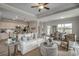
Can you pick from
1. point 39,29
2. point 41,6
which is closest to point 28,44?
point 39,29

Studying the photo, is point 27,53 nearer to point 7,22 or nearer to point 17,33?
point 17,33

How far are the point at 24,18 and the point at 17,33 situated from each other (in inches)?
15.8

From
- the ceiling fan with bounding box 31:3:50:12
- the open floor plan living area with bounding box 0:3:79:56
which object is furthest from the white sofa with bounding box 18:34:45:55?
the ceiling fan with bounding box 31:3:50:12

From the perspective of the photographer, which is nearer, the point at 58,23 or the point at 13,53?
the point at 13,53

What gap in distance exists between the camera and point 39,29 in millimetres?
2234

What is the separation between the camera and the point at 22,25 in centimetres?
214

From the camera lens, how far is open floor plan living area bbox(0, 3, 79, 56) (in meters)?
2.05

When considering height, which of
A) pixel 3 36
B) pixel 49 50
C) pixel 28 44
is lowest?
pixel 49 50

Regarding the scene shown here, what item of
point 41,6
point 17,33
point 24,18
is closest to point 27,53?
point 17,33

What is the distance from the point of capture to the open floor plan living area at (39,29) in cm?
205

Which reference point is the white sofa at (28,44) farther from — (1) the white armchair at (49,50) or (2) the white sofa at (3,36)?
(2) the white sofa at (3,36)

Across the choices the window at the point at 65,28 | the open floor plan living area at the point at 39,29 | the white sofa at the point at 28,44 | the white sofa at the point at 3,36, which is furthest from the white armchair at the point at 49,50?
the white sofa at the point at 3,36

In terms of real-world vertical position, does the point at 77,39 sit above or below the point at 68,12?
below

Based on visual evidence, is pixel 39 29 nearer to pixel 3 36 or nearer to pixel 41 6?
pixel 41 6
